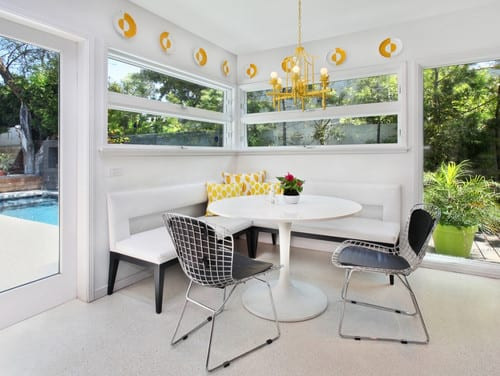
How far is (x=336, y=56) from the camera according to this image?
3.70m

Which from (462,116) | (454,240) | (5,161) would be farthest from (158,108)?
(454,240)

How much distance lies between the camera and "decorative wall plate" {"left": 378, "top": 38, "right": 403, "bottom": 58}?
11.0 ft

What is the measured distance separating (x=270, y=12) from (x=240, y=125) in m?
1.65

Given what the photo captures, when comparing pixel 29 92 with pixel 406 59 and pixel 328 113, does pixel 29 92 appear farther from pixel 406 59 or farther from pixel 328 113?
pixel 406 59

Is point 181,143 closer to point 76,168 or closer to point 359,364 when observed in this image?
point 76,168

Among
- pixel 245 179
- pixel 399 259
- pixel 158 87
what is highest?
pixel 158 87

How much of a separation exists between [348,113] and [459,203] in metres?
1.51

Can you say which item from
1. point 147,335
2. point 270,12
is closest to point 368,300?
point 147,335

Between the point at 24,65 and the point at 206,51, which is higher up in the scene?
the point at 206,51

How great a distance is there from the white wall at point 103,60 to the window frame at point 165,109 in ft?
0.20

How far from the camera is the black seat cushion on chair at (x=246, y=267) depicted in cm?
197

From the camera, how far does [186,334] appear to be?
2100 millimetres

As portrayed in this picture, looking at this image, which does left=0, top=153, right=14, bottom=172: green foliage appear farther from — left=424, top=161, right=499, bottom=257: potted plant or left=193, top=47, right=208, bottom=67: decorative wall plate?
left=424, top=161, right=499, bottom=257: potted plant

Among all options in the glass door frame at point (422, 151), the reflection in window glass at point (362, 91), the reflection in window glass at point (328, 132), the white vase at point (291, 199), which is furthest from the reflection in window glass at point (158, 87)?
the glass door frame at point (422, 151)
